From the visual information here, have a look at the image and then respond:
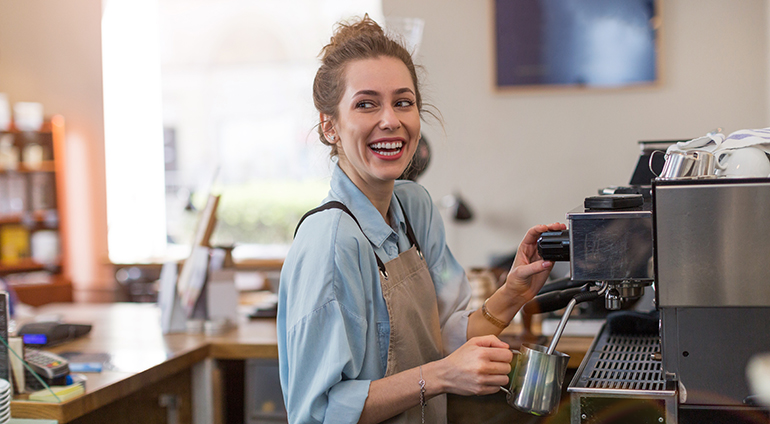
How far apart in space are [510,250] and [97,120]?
389 cm

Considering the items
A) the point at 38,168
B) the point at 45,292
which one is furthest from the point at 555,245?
the point at 38,168

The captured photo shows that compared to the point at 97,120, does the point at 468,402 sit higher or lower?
lower

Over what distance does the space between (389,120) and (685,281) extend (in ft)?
1.74

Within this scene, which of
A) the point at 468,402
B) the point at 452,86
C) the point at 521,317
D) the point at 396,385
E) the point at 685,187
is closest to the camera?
the point at 685,187

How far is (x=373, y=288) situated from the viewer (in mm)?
1149

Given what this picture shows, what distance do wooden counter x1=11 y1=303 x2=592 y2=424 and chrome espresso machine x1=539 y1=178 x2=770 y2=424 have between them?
0.82 metres

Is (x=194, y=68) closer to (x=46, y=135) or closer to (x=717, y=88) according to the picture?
(x=46, y=135)

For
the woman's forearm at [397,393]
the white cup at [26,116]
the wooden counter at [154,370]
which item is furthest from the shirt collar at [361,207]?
the white cup at [26,116]

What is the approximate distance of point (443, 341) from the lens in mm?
1374

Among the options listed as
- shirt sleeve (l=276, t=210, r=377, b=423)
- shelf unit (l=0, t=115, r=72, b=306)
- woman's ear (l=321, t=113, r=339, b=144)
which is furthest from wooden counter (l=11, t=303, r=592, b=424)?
shelf unit (l=0, t=115, r=72, b=306)

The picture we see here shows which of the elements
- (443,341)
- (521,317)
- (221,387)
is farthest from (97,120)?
(443,341)

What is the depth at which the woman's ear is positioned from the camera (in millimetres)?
1220

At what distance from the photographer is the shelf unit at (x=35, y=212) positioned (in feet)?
16.4

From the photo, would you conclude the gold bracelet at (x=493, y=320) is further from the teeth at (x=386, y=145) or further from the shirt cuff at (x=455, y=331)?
the teeth at (x=386, y=145)
